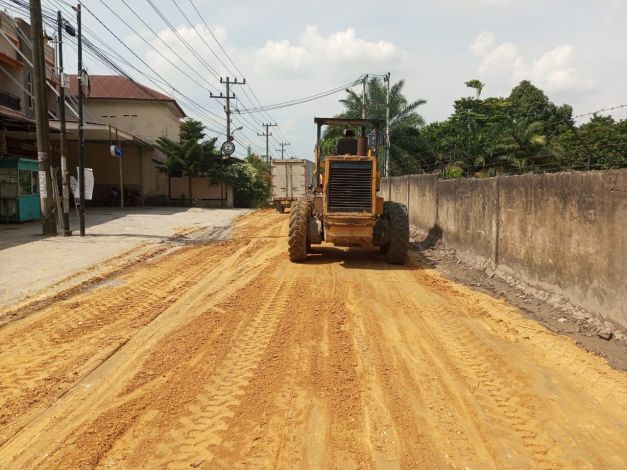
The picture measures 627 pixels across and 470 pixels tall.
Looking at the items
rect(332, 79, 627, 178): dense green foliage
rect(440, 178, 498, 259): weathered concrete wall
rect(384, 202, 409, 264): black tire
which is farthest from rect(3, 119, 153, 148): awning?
rect(440, 178, 498, 259): weathered concrete wall

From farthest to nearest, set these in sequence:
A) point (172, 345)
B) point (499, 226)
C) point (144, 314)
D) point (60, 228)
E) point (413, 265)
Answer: point (60, 228)
point (413, 265)
point (499, 226)
point (144, 314)
point (172, 345)

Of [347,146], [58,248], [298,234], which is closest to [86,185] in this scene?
[58,248]

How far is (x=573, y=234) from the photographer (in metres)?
6.94

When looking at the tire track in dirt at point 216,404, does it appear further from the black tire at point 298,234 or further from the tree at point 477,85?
the tree at point 477,85

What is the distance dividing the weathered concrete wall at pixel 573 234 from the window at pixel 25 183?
1747 cm

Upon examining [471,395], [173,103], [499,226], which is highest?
[173,103]

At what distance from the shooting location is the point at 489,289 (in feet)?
28.9

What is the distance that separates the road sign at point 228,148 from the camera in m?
35.6

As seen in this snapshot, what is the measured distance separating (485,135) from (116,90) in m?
26.3

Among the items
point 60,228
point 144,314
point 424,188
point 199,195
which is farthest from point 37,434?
point 199,195

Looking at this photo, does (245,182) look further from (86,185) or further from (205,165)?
(86,185)

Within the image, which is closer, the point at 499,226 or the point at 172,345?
the point at 172,345

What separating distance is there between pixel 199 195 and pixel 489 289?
2934 cm

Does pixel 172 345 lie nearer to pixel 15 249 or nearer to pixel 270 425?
pixel 270 425
